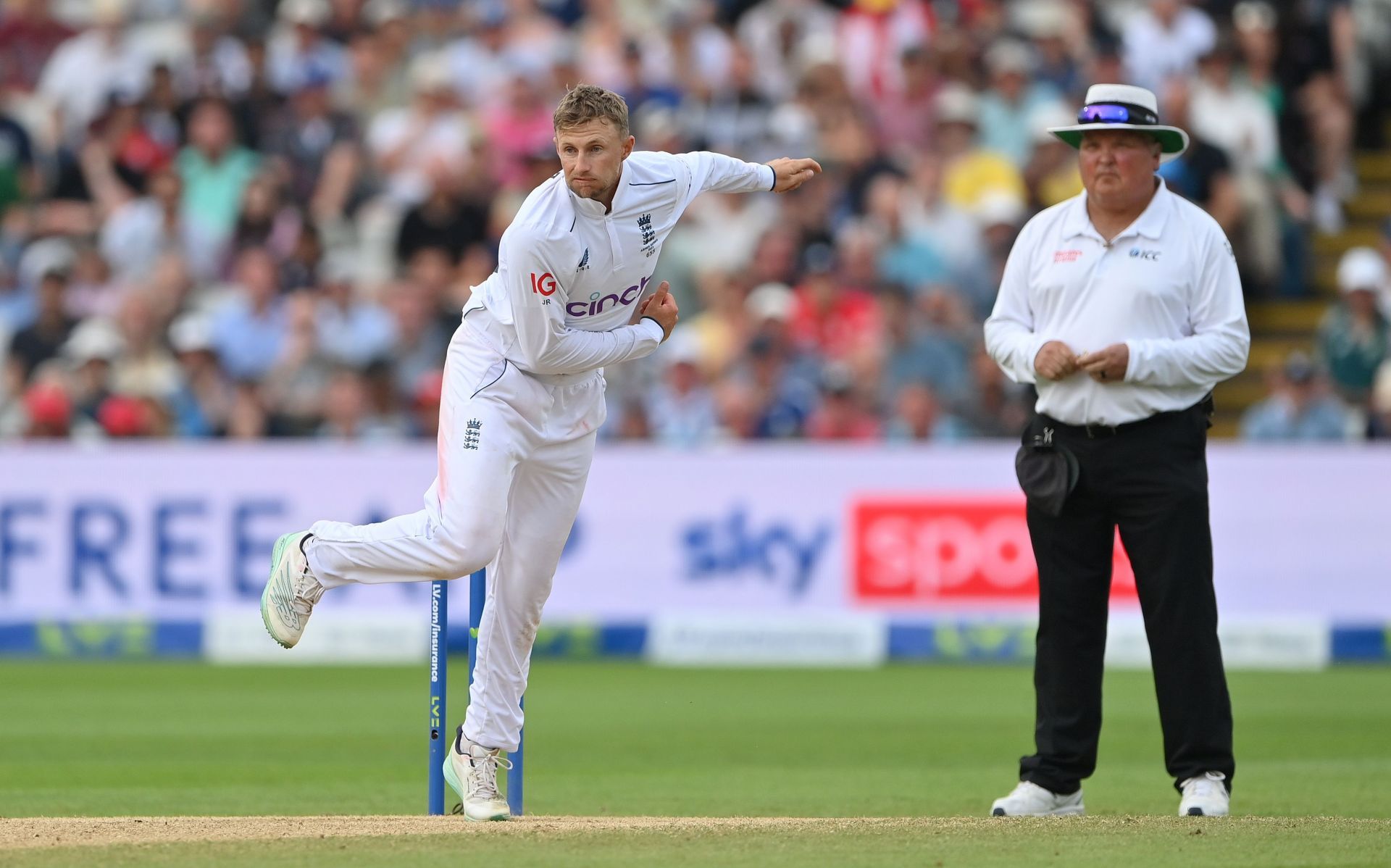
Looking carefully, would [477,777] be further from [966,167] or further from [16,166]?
[16,166]

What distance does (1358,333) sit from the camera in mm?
14117

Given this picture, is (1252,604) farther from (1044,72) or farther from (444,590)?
(444,590)

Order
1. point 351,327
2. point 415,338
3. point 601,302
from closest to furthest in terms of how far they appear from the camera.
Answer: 1. point 601,302
2. point 415,338
3. point 351,327

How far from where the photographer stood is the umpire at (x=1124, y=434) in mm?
6992

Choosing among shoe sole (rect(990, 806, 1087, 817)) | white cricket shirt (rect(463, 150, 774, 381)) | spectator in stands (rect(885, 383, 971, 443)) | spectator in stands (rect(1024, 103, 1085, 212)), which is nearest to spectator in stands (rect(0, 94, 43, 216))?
spectator in stands (rect(885, 383, 971, 443))

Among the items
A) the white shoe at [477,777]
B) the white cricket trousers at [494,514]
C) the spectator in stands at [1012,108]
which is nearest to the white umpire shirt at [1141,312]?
the white cricket trousers at [494,514]

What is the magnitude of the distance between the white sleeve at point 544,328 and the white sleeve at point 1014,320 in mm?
1258

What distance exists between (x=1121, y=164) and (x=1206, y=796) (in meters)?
2.11

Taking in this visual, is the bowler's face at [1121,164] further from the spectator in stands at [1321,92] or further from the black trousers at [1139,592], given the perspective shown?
the spectator in stands at [1321,92]

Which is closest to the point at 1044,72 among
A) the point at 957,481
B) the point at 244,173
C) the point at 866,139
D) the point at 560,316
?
the point at 866,139

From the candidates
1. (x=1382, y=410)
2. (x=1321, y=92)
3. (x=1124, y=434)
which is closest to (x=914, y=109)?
(x=1321, y=92)

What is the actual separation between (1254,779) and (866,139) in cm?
858

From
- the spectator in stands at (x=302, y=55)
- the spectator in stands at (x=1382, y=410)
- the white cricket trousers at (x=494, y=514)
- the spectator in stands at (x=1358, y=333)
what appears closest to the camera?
the white cricket trousers at (x=494, y=514)

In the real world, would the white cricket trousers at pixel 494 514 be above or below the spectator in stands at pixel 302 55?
below
